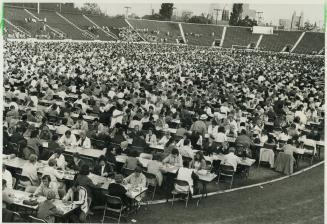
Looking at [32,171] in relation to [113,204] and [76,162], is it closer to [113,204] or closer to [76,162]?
[76,162]

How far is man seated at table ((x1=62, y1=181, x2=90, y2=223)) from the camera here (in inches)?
384

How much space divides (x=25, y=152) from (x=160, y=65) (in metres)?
26.2

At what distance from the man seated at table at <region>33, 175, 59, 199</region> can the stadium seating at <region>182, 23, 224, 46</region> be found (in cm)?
7382

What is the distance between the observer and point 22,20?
211ft

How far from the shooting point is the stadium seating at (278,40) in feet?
261

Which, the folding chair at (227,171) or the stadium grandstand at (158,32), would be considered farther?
the stadium grandstand at (158,32)

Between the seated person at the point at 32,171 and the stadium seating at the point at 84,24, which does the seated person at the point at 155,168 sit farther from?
the stadium seating at the point at 84,24

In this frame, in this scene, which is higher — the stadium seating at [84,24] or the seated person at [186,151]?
the stadium seating at [84,24]

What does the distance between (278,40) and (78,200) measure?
76581 mm

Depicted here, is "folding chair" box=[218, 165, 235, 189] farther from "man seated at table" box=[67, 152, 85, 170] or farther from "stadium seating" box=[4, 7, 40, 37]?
"stadium seating" box=[4, 7, 40, 37]

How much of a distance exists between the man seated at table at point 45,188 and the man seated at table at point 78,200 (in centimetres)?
35

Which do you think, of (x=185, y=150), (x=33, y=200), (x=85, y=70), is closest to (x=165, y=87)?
(x=85, y=70)

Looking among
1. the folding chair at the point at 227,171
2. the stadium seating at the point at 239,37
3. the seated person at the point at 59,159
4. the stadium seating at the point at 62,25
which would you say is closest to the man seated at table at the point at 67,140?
the seated person at the point at 59,159

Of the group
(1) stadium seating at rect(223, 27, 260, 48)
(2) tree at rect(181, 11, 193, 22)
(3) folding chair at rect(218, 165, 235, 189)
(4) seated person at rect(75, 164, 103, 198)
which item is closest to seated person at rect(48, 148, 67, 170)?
(4) seated person at rect(75, 164, 103, 198)
